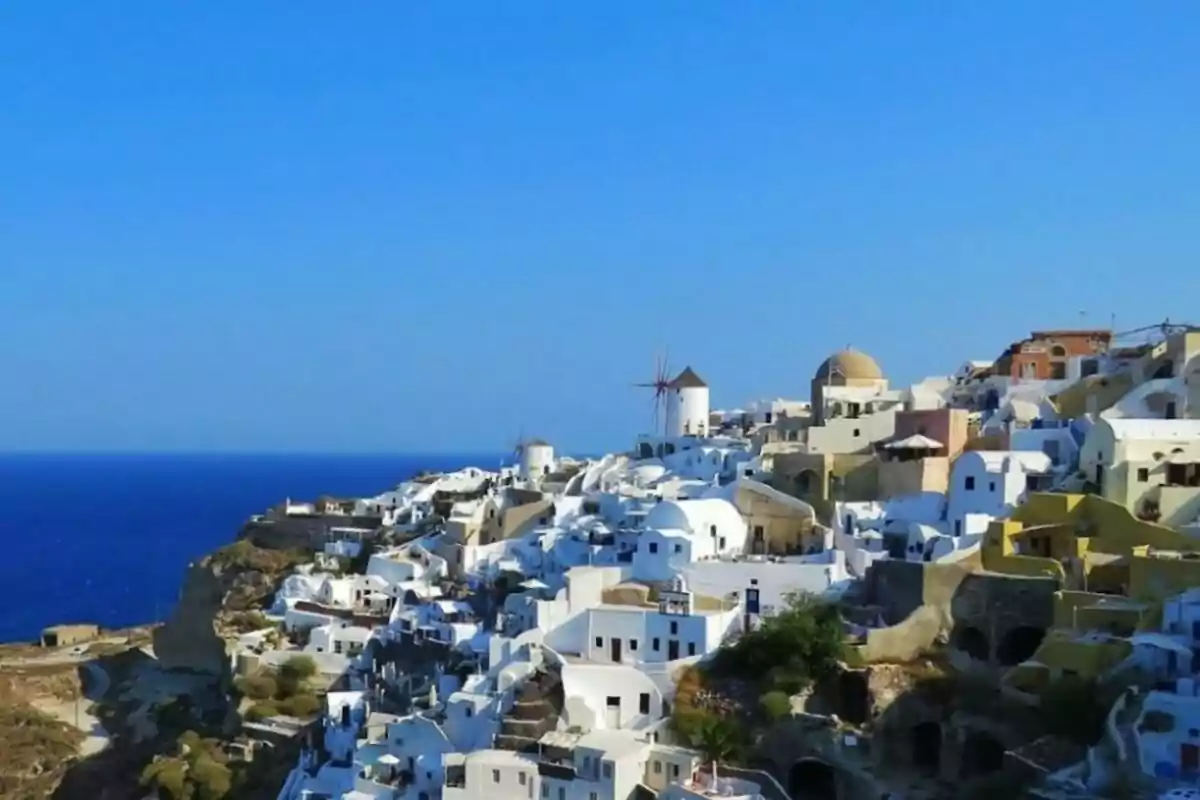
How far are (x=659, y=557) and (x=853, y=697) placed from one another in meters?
6.52

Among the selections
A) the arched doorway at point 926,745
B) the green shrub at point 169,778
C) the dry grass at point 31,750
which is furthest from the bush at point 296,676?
the arched doorway at point 926,745

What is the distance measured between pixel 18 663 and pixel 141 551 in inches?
2383

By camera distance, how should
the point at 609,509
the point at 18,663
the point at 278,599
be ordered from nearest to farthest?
the point at 609,509 → the point at 278,599 → the point at 18,663

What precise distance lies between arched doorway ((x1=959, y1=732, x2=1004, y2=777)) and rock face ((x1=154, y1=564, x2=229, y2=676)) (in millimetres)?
28891

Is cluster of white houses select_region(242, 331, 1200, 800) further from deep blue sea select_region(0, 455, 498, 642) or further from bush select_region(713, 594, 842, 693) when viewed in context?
deep blue sea select_region(0, 455, 498, 642)

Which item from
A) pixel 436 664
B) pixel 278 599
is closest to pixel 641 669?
pixel 436 664

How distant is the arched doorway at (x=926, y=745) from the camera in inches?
933

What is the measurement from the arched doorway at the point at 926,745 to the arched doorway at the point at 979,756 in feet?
2.68

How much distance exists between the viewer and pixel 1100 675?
70.6 ft

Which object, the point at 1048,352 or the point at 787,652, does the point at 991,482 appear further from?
the point at 1048,352

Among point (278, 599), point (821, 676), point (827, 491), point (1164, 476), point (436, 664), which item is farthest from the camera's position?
point (278, 599)

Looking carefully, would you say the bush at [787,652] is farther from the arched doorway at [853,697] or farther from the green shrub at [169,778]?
the green shrub at [169,778]

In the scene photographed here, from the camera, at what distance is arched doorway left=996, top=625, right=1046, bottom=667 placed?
25.0 m

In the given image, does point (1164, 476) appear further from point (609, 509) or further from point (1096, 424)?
point (609, 509)
